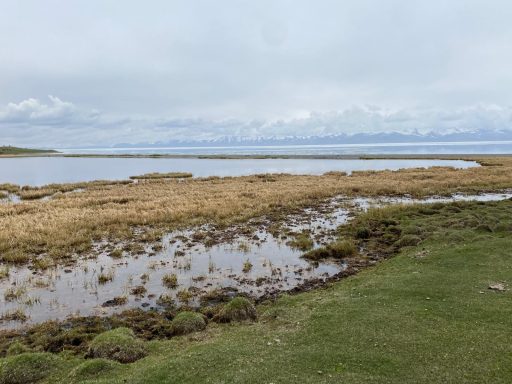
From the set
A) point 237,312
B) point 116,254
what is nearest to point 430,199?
point 116,254

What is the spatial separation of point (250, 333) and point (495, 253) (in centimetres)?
1423

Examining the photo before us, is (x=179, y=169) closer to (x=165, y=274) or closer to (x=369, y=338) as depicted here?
(x=165, y=274)

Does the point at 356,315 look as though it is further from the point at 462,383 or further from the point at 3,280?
the point at 3,280

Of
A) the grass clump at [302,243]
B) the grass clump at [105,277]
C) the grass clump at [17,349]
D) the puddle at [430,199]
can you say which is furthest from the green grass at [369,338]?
the puddle at [430,199]

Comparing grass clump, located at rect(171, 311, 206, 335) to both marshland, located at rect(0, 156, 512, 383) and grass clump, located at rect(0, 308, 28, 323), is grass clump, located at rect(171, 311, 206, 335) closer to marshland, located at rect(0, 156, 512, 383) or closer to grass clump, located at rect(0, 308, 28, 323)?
marshland, located at rect(0, 156, 512, 383)

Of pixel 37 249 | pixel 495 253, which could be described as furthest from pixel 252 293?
pixel 37 249

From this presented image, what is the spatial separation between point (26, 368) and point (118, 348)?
247cm

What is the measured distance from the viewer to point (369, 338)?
1098 cm

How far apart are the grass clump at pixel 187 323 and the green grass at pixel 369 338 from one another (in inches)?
19.5

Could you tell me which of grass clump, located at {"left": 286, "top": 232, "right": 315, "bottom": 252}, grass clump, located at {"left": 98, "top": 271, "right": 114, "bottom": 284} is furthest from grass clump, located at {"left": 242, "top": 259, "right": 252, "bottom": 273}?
grass clump, located at {"left": 98, "top": 271, "right": 114, "bottom": 284}

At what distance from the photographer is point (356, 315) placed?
1297 cm

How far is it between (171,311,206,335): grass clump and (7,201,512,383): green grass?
0.50 m

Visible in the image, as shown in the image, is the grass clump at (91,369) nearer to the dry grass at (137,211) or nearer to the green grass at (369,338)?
the green grass at (369,338)

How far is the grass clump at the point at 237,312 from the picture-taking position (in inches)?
569
